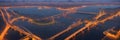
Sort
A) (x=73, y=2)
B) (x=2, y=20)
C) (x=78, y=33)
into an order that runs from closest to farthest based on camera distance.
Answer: (x=78, y=33)
(x=2, y=20)
(x=73, y=2)

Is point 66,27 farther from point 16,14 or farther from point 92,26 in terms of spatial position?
point 16,14

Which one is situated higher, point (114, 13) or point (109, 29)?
point (114, 13)

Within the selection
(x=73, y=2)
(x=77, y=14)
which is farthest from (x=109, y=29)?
(x=73, y=2)

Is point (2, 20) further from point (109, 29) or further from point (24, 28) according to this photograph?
point (109, 29)

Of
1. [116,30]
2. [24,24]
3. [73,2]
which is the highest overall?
[73,2]

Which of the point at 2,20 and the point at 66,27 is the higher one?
the point at 2,20

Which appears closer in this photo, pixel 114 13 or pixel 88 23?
pixel 88 23

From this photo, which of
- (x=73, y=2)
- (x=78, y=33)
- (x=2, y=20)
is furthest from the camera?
(x=73, y=2)

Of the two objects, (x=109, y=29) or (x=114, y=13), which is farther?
(x=114, y=13)

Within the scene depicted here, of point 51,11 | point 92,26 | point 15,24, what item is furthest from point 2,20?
point 92,26
